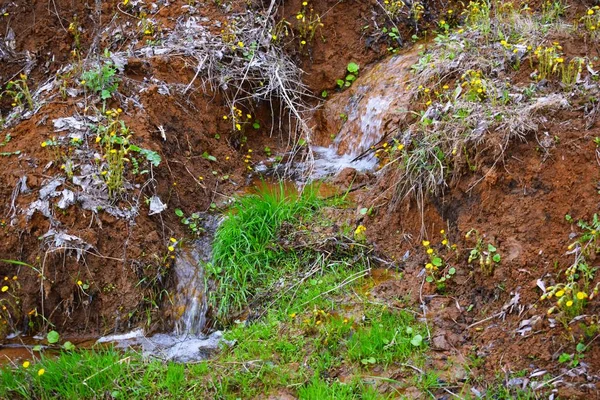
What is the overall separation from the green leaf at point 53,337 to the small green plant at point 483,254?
3137 millimetres

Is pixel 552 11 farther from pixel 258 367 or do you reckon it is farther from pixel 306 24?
pixel 258 367

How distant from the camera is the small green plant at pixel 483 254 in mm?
4039

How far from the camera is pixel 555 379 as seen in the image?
3342mm

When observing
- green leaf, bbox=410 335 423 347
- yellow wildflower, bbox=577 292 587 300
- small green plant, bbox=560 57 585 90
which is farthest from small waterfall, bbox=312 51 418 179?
yellow wildflower, bbox=577 292 587 300

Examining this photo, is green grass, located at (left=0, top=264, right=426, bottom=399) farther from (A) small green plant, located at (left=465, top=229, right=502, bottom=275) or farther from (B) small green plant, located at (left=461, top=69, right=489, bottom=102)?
(B) small green plant, located at (left=461, top=69, right=489, bottom=102)

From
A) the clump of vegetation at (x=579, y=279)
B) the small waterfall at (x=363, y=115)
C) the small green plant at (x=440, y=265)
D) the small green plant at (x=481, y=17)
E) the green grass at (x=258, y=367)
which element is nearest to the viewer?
the clump of vegetation at (x=579, y=279)

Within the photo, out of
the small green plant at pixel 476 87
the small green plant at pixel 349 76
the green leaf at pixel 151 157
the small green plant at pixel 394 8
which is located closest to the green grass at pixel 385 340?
the small green plant at pixel 476 87

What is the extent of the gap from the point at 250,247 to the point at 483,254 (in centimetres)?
182

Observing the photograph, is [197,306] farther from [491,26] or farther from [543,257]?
[491,26]

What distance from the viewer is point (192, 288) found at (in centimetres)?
484

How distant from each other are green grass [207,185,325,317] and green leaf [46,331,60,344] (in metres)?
1.22

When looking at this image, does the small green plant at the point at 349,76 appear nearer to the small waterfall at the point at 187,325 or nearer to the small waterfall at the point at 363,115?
the small waterfall at the point at 363,115

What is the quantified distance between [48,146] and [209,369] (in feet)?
8.28

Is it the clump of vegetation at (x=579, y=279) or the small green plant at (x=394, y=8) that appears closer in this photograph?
the clump of vegetation at (x=579, y=279)
